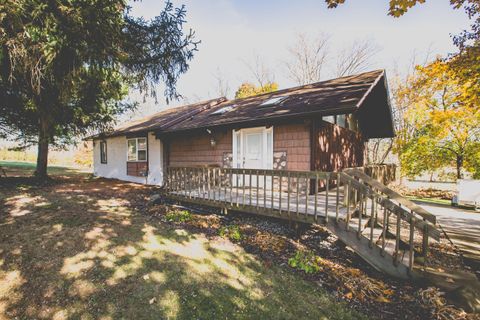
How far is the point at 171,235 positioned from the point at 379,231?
4.81m

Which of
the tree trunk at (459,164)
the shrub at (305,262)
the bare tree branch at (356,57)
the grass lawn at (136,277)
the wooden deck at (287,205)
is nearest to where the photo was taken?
the grass lawn at (136,277)

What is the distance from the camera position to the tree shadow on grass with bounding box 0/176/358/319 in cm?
316

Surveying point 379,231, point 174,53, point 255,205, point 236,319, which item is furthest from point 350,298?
point 174,53

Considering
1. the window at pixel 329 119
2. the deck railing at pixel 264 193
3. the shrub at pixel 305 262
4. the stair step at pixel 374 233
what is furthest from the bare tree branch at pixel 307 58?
the shrub at pixel 305 262

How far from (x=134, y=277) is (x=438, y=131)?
1609 cm

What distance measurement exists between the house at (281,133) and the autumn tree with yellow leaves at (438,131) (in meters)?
2.94

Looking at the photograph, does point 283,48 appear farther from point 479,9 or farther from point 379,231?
point 379,231

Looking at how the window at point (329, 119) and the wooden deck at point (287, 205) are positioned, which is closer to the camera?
the wooden deck at point (287, 205)

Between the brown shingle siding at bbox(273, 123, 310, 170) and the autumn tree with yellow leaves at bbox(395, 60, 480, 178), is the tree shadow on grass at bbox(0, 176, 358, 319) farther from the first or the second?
the autumn tree with yellow leaves at bbox(395, 60, 480, 178)

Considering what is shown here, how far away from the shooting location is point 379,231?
17.0ft

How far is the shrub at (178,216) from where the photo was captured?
6.44 meters

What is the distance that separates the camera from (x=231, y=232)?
5.69 meters

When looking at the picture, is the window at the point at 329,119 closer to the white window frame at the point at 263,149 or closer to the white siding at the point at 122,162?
the white window frame at the point at 263,149

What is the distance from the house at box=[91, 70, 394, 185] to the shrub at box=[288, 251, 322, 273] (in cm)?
351
